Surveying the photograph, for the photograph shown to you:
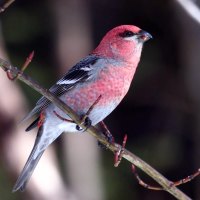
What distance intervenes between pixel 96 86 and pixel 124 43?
16.4 inches

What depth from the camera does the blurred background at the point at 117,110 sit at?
20.4 feet

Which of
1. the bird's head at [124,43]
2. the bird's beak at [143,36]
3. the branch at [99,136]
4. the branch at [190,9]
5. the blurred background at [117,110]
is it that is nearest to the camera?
the branch at [99,136]

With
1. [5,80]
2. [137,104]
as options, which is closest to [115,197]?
[137,104]

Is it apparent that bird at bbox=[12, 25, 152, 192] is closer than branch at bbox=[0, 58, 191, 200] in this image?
No

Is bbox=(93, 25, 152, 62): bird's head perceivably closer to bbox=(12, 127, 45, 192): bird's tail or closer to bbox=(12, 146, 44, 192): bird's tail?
bbox=(12, 127, 45, 192): bird's tail

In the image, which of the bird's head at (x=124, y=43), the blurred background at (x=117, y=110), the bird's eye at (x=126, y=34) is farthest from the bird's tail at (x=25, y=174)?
the blurred background at (x=117, y=110)

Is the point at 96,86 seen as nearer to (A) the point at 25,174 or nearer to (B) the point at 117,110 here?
(A) the point at 25,174

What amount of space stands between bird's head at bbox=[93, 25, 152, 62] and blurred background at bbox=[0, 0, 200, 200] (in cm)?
216

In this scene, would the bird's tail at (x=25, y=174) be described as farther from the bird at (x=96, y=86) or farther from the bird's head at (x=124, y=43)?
the bird's head at (x=124, y=43)

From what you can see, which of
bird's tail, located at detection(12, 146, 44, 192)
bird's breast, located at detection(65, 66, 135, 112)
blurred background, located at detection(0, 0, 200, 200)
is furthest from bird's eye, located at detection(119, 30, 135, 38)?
blurred background, located at detection(0, 0, 200, 200)

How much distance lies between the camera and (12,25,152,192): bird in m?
3.95

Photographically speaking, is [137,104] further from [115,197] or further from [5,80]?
[5,80]

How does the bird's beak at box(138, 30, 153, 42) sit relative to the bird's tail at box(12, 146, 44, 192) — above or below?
above

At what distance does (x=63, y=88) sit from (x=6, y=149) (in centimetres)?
217
